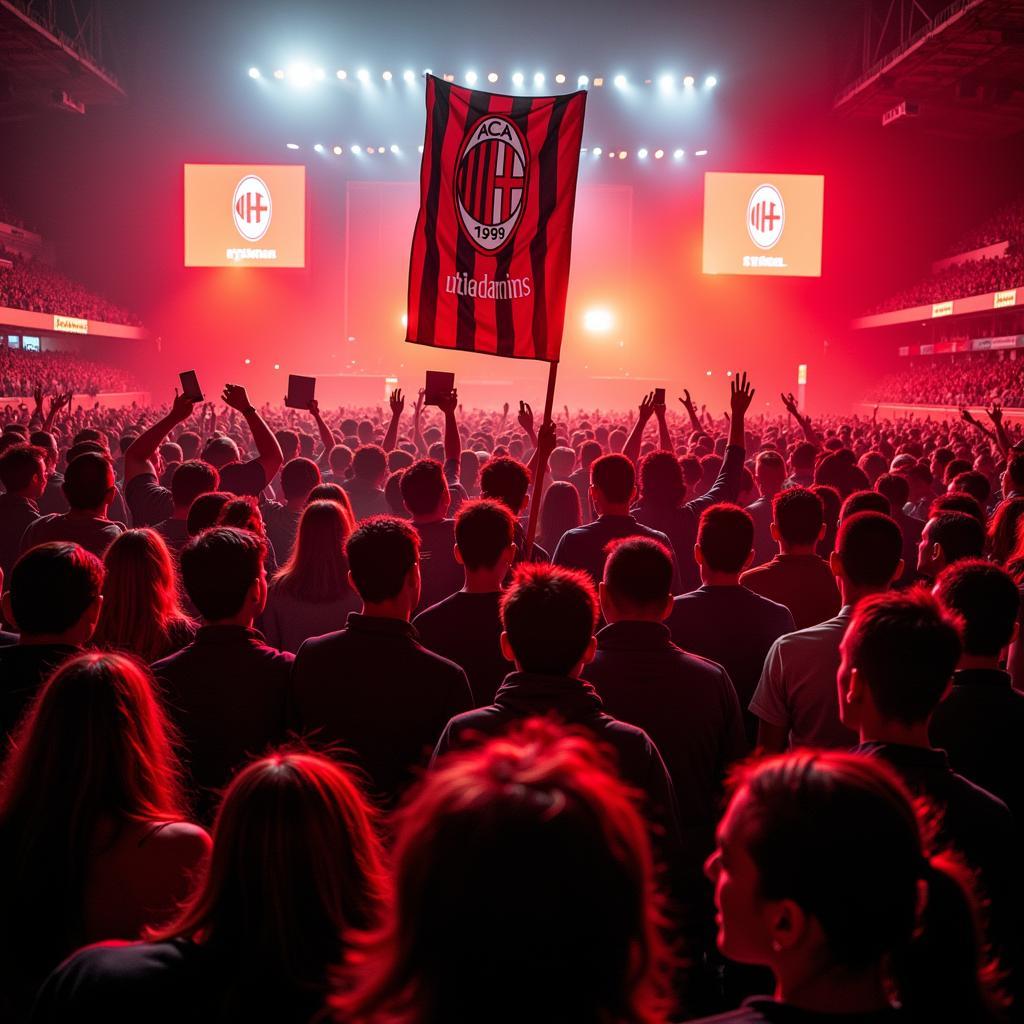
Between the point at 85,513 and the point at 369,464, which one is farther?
the point at 369,464

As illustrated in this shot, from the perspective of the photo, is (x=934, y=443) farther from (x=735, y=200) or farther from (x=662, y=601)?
(x=735, y=200)

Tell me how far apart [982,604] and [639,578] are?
3.41 ft

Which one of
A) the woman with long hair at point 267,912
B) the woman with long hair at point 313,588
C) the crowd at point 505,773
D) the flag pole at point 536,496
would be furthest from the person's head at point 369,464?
the woman with long hair at point 267,912

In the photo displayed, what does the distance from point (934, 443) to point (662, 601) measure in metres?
11.0

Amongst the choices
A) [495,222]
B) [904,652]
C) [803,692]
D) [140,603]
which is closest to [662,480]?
[495,222]

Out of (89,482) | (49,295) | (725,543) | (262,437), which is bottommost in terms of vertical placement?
(725,543)

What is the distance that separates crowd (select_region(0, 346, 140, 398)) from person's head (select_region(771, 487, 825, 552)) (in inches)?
1001

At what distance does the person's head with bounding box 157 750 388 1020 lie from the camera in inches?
66.2

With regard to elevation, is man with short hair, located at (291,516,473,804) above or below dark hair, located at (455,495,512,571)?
below

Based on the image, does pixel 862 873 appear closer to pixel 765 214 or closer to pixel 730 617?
pixel 730 617

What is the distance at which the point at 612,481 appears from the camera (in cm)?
540

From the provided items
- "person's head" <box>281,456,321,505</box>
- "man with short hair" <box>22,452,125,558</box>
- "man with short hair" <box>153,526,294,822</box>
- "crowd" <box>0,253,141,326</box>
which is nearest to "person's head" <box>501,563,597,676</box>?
"man with short hair" <box>153,526,294,822</box>

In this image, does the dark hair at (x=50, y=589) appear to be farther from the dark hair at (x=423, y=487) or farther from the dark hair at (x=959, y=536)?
the dark hair at (x=959, y=536)

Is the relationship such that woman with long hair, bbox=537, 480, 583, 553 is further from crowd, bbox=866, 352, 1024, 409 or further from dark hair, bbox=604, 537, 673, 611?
crowd, bbox=866, 352, 1024, 409
